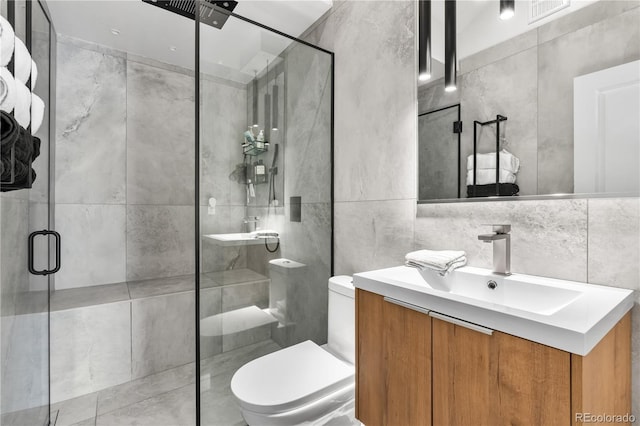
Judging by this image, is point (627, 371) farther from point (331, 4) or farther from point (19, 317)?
point (331, 4)

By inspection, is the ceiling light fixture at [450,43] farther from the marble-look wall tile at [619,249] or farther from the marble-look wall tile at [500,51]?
the marble-look wall tile at [619,249]

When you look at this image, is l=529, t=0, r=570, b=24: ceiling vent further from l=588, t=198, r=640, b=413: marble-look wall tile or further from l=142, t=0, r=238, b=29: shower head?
l=142, t=0, r=238, b=29: shower head

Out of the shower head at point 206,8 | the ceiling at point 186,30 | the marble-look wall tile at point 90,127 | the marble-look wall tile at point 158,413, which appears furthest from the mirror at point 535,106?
the marble-look wall tile at point 90,127

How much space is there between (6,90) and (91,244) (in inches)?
81.9

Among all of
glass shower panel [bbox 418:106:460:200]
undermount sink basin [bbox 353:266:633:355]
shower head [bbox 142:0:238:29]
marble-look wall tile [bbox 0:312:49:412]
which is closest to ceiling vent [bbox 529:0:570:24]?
glass shower panel [bbox 418:106:460:200]

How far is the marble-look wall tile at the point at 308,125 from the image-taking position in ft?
6.14

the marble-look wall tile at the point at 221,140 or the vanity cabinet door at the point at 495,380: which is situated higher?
the marble-look wall tile at the point at 221,140

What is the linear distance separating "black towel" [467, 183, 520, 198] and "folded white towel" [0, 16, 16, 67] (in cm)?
153

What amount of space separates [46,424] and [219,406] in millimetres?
952

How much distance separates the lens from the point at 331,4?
1.99 m

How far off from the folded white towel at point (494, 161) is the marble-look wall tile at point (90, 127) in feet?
8.77

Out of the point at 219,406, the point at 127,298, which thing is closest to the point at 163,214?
the point at 127,298

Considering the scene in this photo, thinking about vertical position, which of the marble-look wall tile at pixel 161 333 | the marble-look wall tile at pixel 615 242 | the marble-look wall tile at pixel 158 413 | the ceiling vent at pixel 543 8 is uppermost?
the ceiling vent at pixel 543 8

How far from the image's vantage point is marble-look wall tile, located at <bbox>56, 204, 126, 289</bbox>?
2.37 metres
